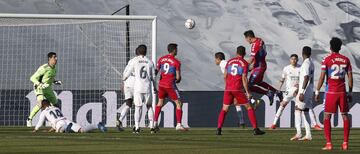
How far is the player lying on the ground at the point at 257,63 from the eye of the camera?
2117 centimetres

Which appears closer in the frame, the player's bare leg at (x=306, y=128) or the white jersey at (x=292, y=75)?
the player's bare leg at (x=306, y=128)

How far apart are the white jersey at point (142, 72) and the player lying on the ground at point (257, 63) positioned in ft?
7.44

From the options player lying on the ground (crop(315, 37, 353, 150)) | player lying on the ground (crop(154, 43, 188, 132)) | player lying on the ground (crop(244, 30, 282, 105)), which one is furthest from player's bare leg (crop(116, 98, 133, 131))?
player lying on the ground (crop(315, 37, 353, 150))

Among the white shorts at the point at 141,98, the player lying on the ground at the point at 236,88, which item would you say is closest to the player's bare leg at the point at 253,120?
the player lying on the ground at the point at 236,88

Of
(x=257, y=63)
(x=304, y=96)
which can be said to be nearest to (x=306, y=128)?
(x=304, y=96)

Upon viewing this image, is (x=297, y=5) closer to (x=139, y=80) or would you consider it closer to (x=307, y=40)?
(x=307, y=40)

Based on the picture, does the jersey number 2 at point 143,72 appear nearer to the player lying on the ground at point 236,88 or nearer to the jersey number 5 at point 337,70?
the player lying on the ground at point 236,88

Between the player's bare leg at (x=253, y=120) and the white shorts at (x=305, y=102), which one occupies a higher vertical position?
the white shorts at (x=305, y=102)

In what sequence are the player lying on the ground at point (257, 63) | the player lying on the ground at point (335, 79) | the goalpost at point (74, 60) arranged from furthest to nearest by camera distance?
the goalpost at point (74, 60), the player lying on the ground at point (257, 63), the player lying on the ground at point (335, 79)

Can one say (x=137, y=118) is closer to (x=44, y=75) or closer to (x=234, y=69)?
(x=234, y=69)

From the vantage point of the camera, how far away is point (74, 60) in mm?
43469

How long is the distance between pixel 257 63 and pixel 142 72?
9.36ft

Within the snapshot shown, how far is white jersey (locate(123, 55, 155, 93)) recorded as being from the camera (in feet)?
67.4

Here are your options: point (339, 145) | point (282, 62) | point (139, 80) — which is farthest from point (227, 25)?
point (339, 145)
